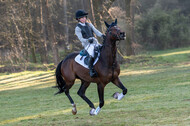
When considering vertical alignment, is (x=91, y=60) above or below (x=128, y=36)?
above

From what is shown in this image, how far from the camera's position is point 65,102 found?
1296cm

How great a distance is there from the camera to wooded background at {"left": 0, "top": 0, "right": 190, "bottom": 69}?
2366cm

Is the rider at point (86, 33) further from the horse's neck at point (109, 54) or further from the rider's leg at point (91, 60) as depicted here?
the horse's neck at point (109, 54)

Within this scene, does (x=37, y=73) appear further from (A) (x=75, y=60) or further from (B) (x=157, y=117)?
Result: (B) (x=157, y=117)

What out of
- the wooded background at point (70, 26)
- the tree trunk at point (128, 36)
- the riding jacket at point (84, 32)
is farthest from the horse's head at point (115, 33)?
the tree trunk at point (128, 36)

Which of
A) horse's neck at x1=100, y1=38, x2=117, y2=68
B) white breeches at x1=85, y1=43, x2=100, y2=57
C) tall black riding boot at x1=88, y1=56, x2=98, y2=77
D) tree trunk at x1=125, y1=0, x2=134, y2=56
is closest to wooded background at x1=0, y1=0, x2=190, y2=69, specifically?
tree trunk at x1=125, y1=0, x2=134, y2=56

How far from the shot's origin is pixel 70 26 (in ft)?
108

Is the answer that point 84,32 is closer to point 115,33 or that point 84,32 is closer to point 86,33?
point 86,33

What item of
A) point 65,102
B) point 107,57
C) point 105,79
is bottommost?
point 65,102

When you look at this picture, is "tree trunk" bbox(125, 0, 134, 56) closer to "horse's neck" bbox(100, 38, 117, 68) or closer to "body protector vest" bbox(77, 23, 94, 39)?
"body protector vest" bbox(77, 23, 94, 39)

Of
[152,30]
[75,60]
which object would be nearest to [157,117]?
[75,60]

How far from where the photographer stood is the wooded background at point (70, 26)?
23656 millimetres

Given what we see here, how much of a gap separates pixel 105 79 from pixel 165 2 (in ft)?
154

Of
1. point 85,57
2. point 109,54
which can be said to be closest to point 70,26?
point 85,57
